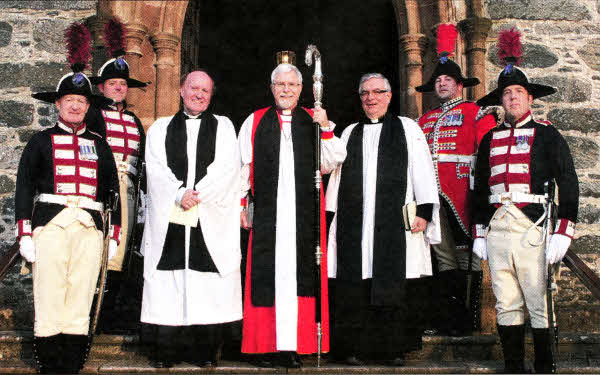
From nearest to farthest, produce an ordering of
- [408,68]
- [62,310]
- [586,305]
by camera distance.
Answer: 1. [62,310]
2. [586,305]
3. [408,68]

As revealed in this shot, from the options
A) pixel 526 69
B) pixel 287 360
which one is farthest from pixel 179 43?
pixel 287 360

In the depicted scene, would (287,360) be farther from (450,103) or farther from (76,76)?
(450,103)

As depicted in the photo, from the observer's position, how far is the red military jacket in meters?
5.07

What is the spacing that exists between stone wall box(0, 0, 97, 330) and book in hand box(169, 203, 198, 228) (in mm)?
2488

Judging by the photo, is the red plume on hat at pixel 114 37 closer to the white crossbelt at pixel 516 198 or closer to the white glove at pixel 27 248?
the white glove at pixel 27 248

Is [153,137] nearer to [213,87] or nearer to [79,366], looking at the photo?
[213,87]

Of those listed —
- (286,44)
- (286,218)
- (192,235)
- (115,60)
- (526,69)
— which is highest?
(286,44)

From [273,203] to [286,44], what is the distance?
5.90m

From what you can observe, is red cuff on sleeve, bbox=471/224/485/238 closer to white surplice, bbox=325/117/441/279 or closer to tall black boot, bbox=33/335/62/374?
white surplice, bbox=325/117/441/279

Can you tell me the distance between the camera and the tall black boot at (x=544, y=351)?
13.3 feet

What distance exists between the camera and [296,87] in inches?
179

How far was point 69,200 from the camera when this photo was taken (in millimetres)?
4191

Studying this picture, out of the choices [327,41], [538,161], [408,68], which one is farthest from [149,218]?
[327,41]

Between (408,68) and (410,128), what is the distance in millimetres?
2045
